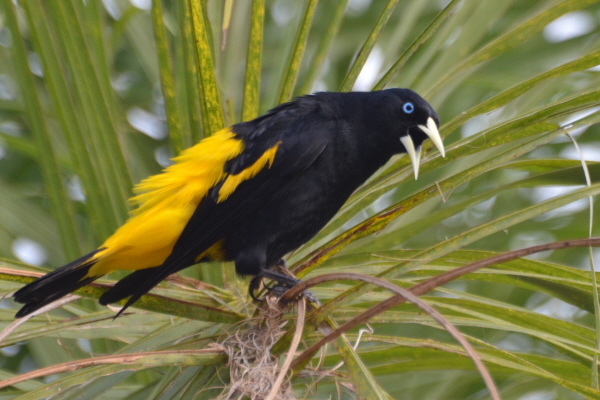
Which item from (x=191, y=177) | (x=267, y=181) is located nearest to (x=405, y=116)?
(x=267, y=181)

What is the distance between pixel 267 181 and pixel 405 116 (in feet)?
1.68

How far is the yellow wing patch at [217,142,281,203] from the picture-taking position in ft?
6.90

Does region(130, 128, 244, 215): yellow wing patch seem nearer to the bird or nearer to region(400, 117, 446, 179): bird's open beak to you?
the bird

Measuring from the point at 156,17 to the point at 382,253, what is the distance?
99cm

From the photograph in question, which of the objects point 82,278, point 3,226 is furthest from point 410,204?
point 3,226

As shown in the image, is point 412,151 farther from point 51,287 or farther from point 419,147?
point 51,287

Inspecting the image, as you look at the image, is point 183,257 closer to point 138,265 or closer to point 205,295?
point 205,295

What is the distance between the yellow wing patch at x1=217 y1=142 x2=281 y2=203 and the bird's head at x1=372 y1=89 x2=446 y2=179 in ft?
1.27

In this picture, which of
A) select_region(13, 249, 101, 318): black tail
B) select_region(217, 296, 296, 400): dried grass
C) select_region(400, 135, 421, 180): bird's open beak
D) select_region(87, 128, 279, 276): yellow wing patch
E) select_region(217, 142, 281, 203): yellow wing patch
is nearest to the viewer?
select_region(217, 296, 296, 400): dried grass

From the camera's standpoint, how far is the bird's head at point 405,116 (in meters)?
2.20

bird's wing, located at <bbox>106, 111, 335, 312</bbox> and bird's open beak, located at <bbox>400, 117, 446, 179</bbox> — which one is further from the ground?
bird's wing, located at <bbox>106, 111, 335, 312</bbox>

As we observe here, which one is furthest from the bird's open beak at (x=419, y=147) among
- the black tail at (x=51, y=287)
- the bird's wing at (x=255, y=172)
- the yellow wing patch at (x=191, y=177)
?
the black tail at (x=51, y=287)

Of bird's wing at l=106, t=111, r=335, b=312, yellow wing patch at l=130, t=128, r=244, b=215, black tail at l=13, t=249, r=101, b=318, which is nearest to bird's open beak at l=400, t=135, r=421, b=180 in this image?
bird's wing at l=106, t=111, r=335, b=312

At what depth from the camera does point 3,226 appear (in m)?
2.38
